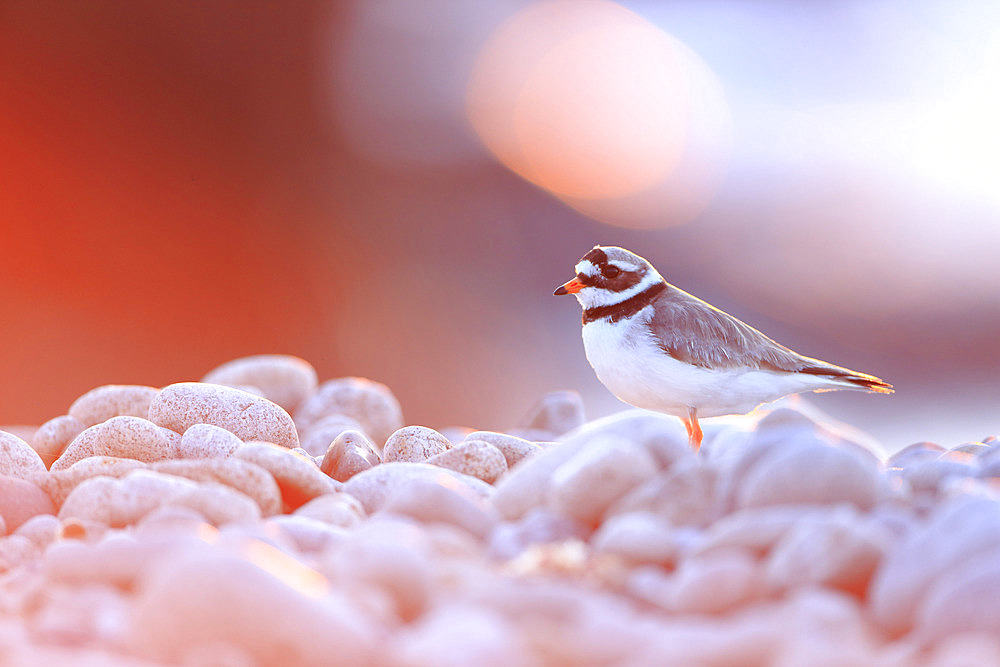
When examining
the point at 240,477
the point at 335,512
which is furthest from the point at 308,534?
the point at 240,477

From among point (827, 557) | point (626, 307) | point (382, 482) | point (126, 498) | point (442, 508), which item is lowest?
point (827, 557)

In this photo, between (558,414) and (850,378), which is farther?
(558,414)

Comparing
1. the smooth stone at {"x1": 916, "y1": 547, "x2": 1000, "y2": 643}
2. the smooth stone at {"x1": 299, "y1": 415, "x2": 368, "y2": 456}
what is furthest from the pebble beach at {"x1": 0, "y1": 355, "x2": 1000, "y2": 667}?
the smooth stone at {"x1": 299, "y1": 415, "x2": 368, "y2": 456}

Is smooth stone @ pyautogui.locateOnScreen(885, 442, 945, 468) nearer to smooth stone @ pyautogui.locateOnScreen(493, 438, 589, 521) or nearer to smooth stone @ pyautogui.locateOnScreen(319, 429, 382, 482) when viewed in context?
smooth stone @ pyautogui.locateOnScreen(493, 438, 589, 521)

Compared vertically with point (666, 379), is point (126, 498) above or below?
below

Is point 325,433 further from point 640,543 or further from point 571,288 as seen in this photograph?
point 640,543

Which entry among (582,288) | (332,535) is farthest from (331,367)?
(332,535)

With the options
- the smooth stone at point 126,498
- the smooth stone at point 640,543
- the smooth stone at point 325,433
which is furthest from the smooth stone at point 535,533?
the smooth stone at point 325,433

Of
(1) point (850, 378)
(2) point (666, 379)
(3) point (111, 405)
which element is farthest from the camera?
(3) point (111, 405)
